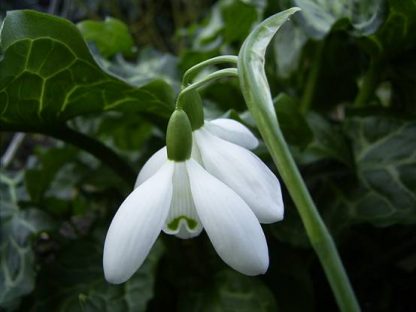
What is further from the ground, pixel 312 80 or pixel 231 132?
pixel 231 132

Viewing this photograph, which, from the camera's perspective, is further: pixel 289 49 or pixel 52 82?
pixel 289 49

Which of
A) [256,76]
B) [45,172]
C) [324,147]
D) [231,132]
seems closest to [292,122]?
[324,147]

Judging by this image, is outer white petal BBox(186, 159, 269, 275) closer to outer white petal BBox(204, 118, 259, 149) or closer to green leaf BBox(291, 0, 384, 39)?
outer white petal BBox(204, 118, 259, 149)

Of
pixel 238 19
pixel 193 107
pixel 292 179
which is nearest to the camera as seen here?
pixel 292 179

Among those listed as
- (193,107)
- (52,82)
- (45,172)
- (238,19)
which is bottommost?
(45,172)

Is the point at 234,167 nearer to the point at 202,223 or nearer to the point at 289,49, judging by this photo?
the point at 202,223

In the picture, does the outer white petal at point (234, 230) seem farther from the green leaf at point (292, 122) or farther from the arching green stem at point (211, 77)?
the green leaf at point (292, 122)
